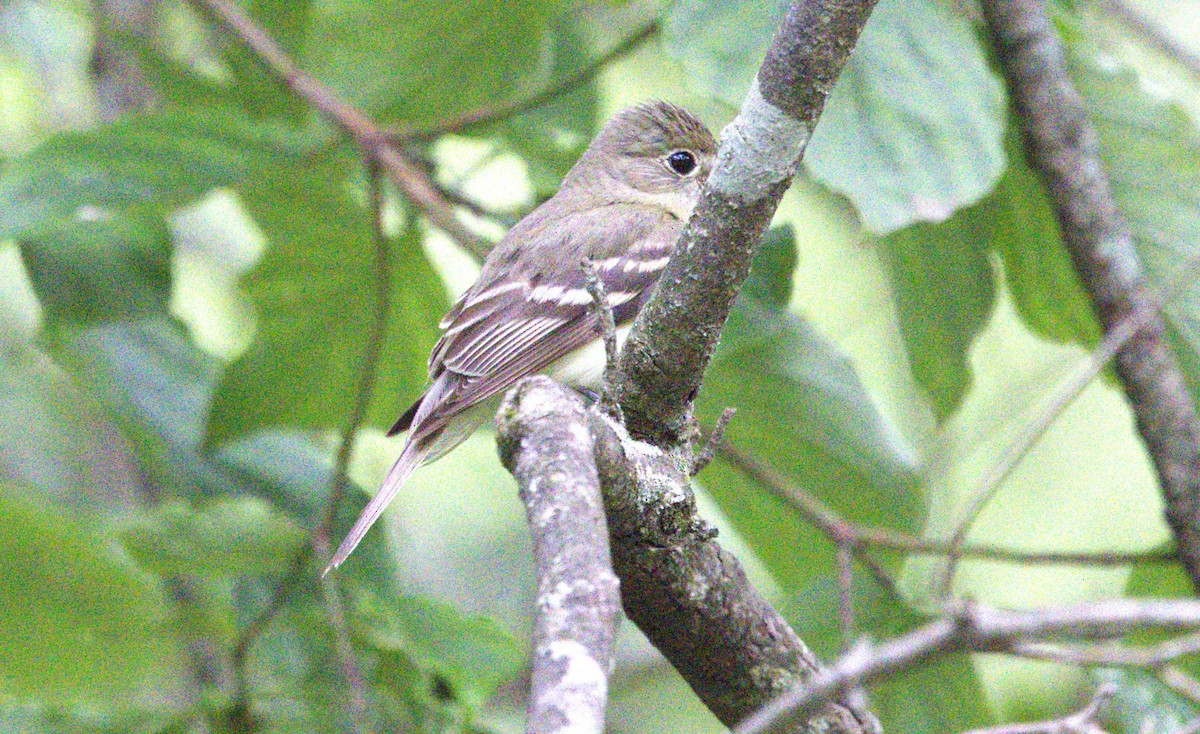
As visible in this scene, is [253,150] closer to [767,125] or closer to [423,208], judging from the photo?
[423,208]

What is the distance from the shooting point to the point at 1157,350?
13.2 feet

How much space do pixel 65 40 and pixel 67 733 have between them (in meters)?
3.93

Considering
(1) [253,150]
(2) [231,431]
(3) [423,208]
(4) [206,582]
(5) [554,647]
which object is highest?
(5) [554,647]

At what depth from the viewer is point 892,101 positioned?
3.46 meters

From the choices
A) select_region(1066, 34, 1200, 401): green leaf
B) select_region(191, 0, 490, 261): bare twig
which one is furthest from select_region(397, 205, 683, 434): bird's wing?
select_region(1066, 34, 1200, 401): green leaf

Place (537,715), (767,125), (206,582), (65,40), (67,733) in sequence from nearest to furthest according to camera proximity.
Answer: (537,715) → (767,125) → (67,733) → (206,582) → (65,40)

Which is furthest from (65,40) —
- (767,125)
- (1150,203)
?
(767,125)

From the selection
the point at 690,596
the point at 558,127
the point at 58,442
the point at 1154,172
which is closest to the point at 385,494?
the point at 690,596

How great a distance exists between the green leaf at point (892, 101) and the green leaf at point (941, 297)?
1.77 ft

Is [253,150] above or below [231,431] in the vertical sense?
above

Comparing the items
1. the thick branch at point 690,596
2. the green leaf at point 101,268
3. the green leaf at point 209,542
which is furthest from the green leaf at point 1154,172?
the green leaf at point 101,268

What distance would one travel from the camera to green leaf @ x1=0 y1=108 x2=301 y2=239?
3.96 meters

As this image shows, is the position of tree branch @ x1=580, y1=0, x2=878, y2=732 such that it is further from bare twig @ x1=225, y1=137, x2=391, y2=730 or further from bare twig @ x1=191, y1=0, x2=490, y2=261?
bare twig @ x1=191, y1=0, x2=490, y2=261

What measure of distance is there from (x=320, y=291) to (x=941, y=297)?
2089 mm
